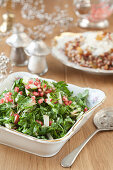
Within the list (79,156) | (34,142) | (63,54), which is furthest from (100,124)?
(63,54)

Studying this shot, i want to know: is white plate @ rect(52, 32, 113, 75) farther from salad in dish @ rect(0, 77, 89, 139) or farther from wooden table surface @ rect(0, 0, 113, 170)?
salad in dish @ rect(0, 77, 89, 139)

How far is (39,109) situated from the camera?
3.65 ft

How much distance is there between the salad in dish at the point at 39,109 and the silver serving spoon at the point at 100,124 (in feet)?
0.32

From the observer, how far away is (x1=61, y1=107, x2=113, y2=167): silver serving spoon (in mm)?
1053

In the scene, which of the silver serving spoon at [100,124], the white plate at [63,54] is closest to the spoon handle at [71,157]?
the silver serving spoon at [100,124]

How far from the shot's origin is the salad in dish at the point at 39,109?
1042 mm

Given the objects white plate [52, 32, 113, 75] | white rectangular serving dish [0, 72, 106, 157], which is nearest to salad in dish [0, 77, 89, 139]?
white rectangular serving dish [0, 72, 106, 157]

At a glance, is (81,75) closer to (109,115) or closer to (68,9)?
(109,115)

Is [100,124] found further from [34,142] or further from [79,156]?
[34,142]

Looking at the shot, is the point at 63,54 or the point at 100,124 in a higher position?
the point at 63,54

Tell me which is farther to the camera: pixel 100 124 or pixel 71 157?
pixel 100 124

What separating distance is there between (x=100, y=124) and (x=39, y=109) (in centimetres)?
32

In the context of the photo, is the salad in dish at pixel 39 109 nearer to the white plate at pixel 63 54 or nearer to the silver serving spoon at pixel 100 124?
the silver serving spoon at pixel 100 124

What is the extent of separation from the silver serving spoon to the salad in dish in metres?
0.10
